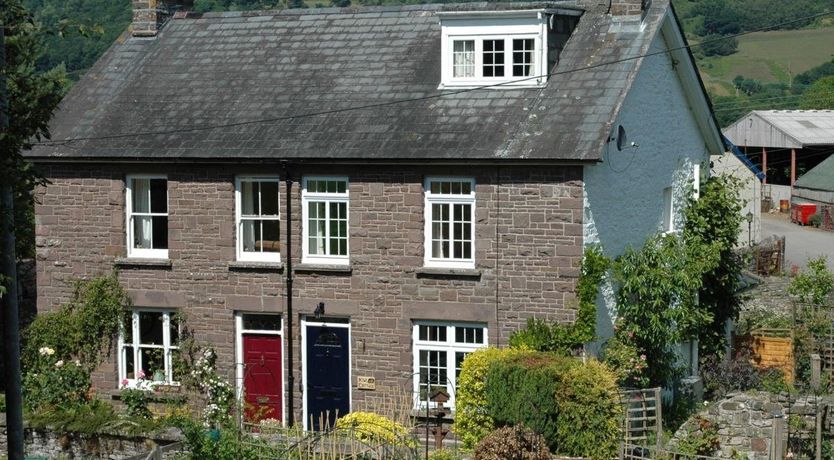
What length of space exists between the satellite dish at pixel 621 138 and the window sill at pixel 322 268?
5397 mm

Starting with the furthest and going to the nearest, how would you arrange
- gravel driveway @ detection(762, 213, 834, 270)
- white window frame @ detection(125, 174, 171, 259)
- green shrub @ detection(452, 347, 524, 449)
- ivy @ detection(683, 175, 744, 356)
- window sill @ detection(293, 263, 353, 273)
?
gravel driveway @ detection(762, 213, 834, 270) < ivy @ detection(683, 175, 744, 356) < white window frame @ detection(125, 174, 171, 259) < window sill @ detection(293, 263, 353, 273) < green shrub @ detection(452, 347, 524, 449)

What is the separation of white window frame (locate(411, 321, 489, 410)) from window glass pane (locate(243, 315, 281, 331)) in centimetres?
285

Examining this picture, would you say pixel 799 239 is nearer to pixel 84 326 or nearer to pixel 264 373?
pixel 264 373

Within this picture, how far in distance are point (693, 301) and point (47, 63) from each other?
39328 mm

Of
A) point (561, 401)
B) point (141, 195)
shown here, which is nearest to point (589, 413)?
point (561, 401)

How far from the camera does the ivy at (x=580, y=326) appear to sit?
71.9 feet

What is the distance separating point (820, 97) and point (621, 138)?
3160 inches

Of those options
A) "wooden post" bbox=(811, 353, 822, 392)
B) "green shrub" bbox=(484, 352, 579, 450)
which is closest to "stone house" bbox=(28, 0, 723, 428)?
"green shrub" bbox=(484, 352, 579, 450)

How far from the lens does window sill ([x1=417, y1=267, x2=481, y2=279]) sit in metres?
22.8

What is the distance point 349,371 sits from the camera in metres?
23.8

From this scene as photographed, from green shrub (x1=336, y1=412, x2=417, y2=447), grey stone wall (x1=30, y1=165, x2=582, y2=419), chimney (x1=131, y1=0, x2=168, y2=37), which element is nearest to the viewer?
green shrub (x1=336, y1=412, x2=417, y2=447)

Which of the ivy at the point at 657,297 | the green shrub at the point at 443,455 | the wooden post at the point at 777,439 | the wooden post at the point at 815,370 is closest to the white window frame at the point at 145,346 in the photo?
the green shrub at the point at 443,455

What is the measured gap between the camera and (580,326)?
2194 centimetres

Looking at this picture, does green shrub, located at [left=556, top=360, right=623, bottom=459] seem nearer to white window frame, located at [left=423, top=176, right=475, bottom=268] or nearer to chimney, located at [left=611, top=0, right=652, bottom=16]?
white window frame, located at [left=423, top=176, right=475, bottom=268]
